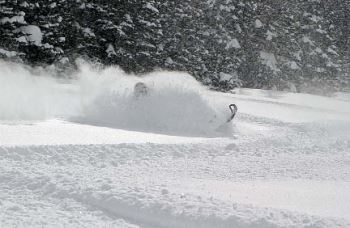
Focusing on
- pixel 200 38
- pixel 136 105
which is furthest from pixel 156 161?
pixel 200 38

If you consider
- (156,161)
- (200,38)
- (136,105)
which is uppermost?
(200,38)

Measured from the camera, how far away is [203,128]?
13.5 m

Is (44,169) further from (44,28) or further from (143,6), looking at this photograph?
(143,6)

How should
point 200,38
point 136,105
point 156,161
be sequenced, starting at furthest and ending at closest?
point 200,38
point 136,105
point 156,161

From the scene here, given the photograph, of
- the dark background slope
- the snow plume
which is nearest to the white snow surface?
the snow plume

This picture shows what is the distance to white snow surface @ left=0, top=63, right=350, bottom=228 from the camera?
18.6ft

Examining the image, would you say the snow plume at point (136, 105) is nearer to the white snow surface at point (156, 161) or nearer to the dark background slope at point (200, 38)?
the white snow surface at point (156, 161)

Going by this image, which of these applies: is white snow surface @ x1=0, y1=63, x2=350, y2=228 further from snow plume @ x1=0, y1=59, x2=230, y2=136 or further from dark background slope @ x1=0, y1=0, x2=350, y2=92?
dark background slope @ x1=0, y1=0, x2=350, y2=92

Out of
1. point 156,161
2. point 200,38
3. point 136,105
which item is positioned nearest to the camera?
point 156,161

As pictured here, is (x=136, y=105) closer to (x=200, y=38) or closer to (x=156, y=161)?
(x=156, y=161)

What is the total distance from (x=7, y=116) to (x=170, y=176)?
479 centimetres

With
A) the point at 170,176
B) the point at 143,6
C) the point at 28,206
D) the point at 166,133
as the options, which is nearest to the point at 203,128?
the point at 166,133

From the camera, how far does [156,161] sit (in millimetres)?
9047

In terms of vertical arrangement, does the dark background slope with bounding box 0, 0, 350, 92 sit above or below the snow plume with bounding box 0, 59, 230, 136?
above
